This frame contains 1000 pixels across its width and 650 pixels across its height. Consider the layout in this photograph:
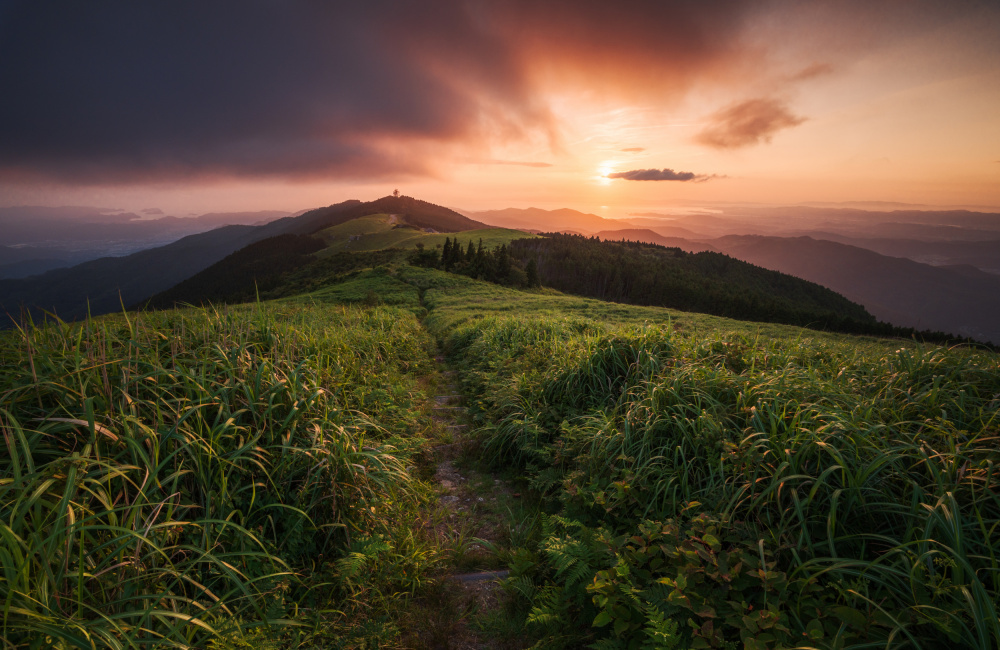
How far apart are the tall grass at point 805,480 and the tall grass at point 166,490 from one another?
1.89m

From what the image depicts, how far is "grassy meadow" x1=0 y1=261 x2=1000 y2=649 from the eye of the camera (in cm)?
210

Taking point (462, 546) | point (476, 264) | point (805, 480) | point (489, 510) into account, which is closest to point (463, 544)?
point (462, 546)

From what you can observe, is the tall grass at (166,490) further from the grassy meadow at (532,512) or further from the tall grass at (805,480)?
the tall grass at (805,480)

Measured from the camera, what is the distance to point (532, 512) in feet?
13.1

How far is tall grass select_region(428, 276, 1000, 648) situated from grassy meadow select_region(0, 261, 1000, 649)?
0.08 ft

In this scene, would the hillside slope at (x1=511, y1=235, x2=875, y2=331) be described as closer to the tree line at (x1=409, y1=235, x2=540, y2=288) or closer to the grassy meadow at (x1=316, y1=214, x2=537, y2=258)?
the grassy meadow at (x1=316, y1=214, x2=537, y2=258)

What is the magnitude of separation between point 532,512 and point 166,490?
3.11m

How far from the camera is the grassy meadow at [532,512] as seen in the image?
82.7 inches

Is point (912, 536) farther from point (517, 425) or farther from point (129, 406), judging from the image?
point (129, 406)

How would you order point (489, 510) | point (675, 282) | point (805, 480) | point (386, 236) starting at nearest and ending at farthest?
point (805, 480) → point (489, 510) → point (675, 282) → point (386, 236)

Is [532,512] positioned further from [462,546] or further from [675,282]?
[675,282]

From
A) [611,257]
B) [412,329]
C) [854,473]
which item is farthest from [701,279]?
[854,473]

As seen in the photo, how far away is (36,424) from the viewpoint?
2.86 metres

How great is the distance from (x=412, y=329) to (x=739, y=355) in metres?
10.1
